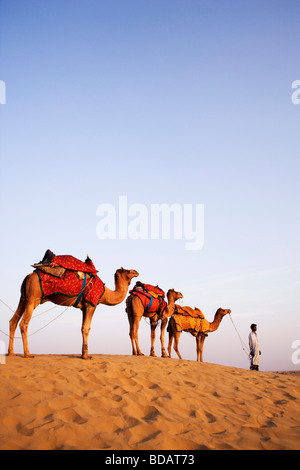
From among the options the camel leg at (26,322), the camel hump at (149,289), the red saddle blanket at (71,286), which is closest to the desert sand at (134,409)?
the camel leg at (26,322)

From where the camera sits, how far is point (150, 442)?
4578mm

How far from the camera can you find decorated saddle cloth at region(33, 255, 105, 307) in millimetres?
9820

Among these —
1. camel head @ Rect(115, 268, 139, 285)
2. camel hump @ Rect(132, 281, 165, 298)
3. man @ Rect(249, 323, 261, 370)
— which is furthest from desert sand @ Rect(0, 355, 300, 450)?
man @ Rect(249, 323, 261, 370)

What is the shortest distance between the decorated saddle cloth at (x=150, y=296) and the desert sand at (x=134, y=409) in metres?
4.69

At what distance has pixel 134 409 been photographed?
587 cm

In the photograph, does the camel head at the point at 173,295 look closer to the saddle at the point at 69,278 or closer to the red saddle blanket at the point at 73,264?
the saddle at the point at 69,278

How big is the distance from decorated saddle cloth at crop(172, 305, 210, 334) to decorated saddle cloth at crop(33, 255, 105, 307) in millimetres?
6152

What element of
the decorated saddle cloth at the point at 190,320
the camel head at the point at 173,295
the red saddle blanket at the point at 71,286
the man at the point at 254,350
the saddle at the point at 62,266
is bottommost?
the man at the point at 254,350

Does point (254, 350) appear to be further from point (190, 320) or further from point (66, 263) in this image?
point (66, 263)

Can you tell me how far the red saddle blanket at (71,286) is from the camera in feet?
32.2

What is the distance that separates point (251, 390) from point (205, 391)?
138cm

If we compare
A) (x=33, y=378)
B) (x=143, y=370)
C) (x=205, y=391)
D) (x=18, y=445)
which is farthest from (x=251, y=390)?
(x=18, y=445)

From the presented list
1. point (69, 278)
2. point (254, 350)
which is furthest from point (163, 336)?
point (69, 278)
